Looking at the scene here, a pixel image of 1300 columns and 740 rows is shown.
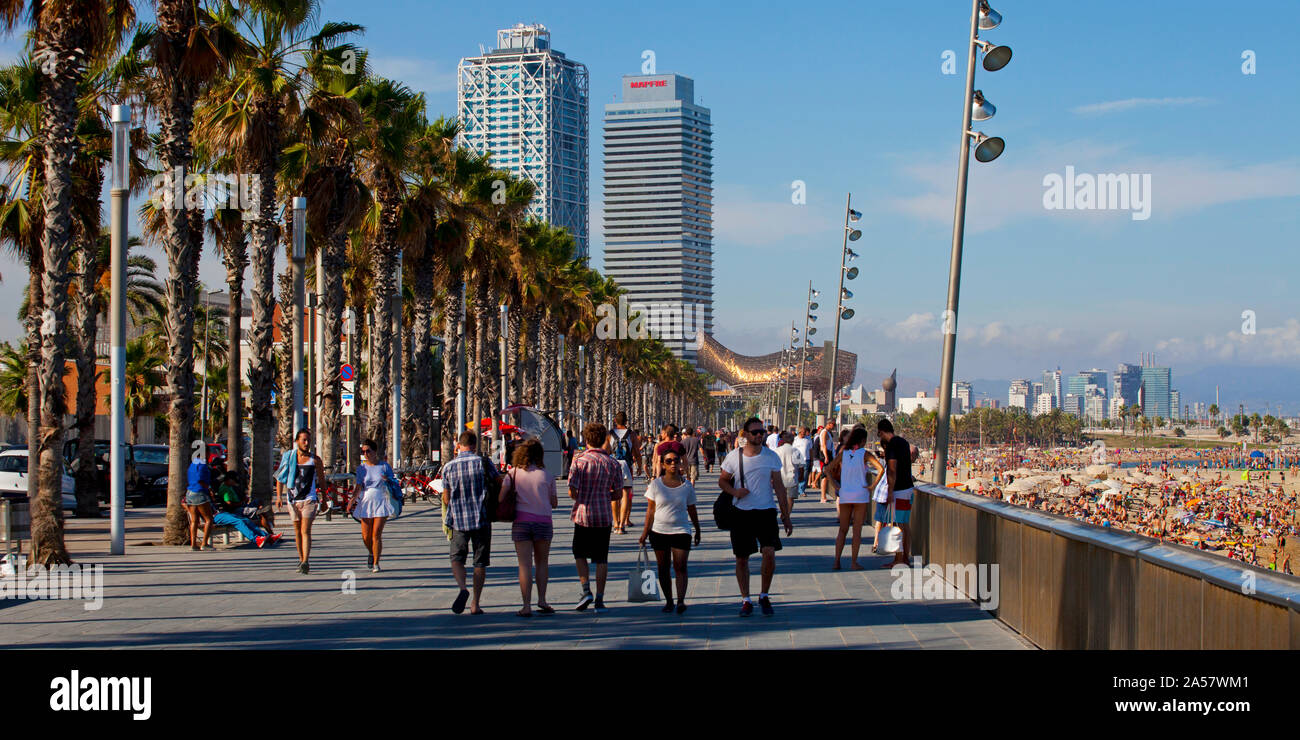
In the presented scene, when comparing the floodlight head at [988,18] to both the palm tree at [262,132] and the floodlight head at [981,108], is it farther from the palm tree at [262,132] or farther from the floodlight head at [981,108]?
the palm tree at [262,132]

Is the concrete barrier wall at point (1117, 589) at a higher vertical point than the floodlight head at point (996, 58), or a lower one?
lower

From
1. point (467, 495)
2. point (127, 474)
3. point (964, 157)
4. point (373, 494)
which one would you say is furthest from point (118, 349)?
point (127, 474)

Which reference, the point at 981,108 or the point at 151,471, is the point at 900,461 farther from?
the point at 151,471

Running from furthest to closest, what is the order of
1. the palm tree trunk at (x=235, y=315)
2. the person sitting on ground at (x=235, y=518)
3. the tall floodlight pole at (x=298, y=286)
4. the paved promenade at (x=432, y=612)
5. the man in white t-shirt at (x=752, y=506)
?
the palm tree trunk at (x=235, y=315) → the tall floodlight pole at (x=298, y=286) → the person sitting on ground at (x=235, y=518) → the man in white t-shirt at (x=752, y=506) → the paved promenade at (x=432, y=612)

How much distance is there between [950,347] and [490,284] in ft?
85.8

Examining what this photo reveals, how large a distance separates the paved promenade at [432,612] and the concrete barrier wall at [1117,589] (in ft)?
1.52

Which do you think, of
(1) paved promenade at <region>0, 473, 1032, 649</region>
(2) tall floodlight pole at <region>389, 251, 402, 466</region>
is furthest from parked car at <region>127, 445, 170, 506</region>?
(1) paved promenade at <region>0, 473, 1032, 649</region>

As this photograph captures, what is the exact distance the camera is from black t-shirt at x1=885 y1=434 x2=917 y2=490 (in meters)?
14.1

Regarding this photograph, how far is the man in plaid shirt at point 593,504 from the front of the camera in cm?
1080

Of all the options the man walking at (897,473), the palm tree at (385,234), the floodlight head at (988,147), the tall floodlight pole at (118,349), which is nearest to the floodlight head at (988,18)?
the floodlight head at (988,147)

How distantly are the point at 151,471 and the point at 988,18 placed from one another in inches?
900
